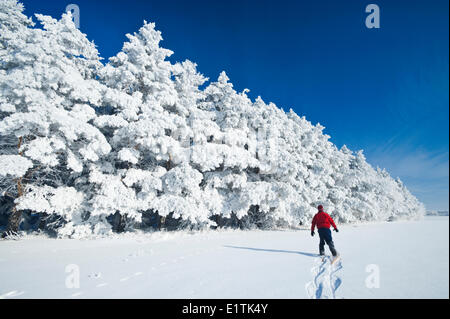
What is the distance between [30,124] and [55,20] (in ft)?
21.8

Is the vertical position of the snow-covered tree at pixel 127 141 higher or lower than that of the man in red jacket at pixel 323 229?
higher

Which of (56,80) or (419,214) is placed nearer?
(56,80)

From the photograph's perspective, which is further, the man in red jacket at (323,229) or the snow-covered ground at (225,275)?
the man in red jacket at (323,229)

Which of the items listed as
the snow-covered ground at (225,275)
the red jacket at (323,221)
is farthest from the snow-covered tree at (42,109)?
the red jacket at (323,221)

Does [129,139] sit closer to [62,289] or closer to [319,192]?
[62,289]

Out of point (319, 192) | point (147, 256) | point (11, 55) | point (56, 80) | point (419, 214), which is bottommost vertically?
point (419, 214)

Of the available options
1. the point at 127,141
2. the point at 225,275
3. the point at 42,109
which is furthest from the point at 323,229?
the point at 42,109

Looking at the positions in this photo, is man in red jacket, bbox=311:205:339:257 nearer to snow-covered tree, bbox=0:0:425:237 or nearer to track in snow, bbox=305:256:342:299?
track in snow, bbox=305:256:342:299

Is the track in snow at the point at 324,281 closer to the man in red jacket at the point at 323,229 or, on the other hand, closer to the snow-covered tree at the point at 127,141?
the man in red jacket at the point at 323,229

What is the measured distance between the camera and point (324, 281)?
4.43m

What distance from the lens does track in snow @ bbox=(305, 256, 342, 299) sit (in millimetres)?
3803

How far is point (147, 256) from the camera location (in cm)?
712

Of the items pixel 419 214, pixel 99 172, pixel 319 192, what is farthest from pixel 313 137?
pixel 419 214

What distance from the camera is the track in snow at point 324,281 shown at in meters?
3.80
